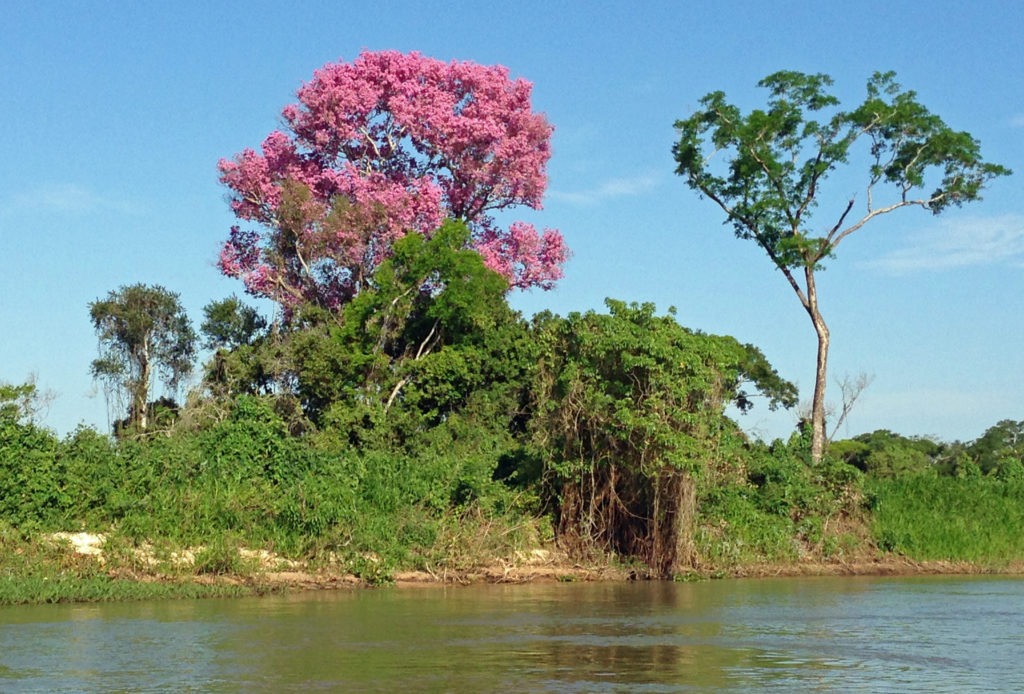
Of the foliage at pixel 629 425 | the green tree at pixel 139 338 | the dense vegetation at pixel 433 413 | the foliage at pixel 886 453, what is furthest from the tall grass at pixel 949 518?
the green tree at pixel 139 338

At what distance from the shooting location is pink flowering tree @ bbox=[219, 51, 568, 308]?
30453 mm

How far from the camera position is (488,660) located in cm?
1262

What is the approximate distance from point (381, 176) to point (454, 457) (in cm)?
1001

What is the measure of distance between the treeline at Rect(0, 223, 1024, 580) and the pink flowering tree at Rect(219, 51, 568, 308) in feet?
4.57

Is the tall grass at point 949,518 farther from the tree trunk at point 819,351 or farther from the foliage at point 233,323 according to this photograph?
the foliage at point 233,323

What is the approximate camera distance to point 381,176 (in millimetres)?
31797

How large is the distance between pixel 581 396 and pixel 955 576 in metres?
9.57

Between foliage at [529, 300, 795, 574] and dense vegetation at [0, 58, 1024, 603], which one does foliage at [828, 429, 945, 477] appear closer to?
dense vegetation at [0, 58, 1024, 603]

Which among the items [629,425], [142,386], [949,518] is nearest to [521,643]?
[629,425]

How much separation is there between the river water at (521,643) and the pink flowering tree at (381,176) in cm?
1226

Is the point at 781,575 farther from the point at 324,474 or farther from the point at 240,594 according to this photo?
the point at 240,594

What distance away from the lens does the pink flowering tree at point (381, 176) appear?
→ 30.5 m

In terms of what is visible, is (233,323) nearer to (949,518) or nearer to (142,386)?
(142,386)

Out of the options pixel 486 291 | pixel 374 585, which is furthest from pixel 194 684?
pixel 486 291
